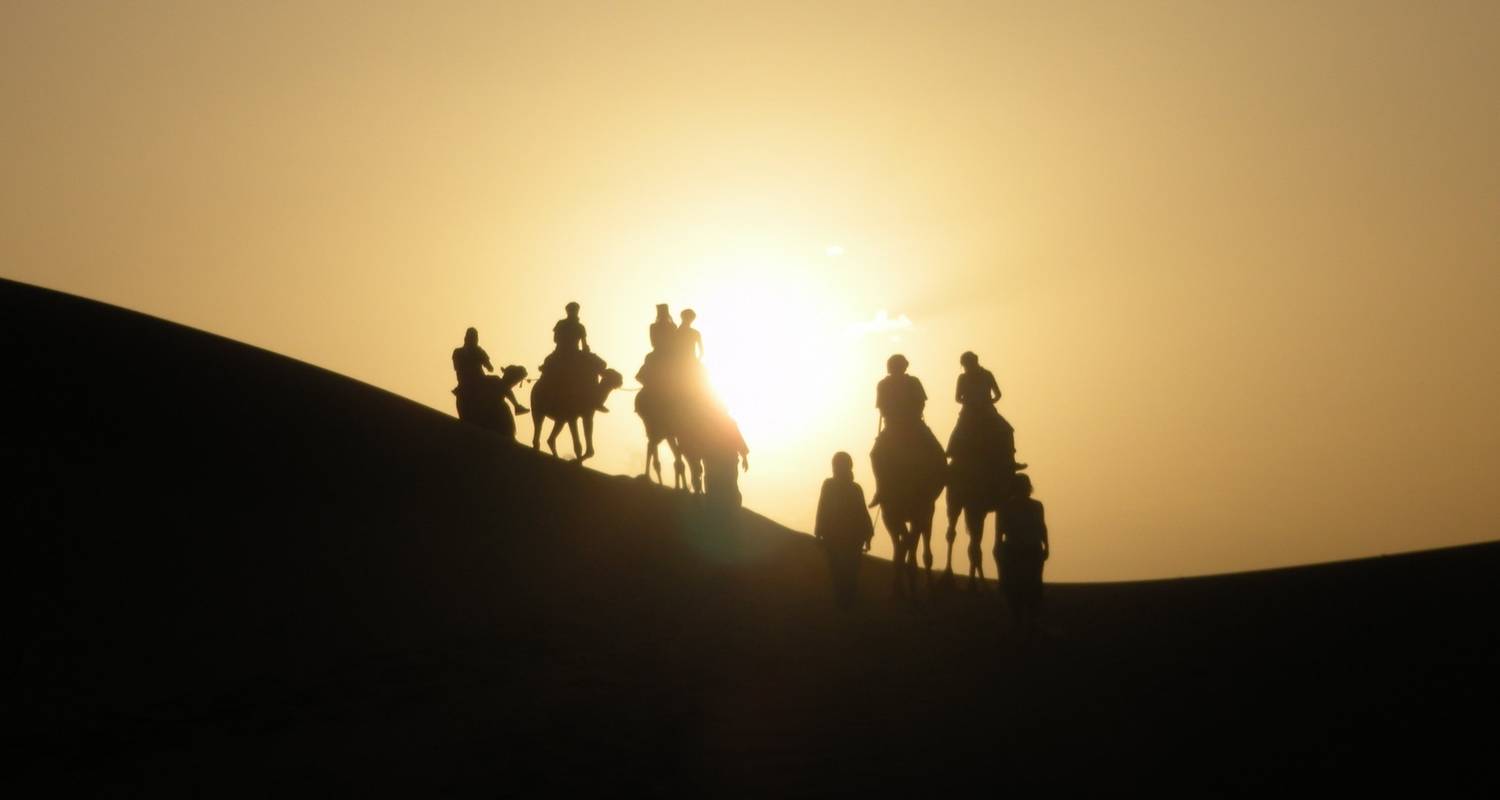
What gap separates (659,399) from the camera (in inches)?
913

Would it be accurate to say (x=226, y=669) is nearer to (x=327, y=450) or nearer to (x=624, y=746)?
(x=624, y=746)

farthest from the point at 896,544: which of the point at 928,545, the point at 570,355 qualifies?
the point at 570,355

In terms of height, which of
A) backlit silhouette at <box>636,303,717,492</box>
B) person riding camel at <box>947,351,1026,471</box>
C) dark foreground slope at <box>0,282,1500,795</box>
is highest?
backlit silhouette at <box>636,303,717,492</box>

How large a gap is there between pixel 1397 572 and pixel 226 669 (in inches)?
432

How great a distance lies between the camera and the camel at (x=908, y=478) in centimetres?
1884

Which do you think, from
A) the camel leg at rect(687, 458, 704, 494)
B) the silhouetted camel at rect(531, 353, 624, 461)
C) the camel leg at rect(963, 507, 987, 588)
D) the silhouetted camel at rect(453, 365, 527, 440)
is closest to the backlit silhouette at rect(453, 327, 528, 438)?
the silhouetted camel at rect(453, 365, 527, 440)

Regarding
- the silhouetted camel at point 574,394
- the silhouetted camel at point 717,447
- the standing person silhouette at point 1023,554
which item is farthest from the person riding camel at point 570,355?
the standing person silhouette at point 1023,554

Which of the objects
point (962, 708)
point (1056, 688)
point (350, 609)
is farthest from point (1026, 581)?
point (350, 609)

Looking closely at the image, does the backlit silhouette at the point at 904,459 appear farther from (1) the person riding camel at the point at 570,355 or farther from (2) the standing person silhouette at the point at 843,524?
A: (1) the person riding camel at the point at 570,355

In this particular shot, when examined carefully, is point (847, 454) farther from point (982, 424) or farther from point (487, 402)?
point (487, 402)

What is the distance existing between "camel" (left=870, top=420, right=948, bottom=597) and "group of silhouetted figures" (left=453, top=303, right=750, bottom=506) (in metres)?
4.02

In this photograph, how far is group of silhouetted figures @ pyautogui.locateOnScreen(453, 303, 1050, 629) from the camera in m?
17.2

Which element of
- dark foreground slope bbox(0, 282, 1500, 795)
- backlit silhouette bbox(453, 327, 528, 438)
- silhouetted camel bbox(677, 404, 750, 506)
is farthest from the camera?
backlit silhouette bbox(453, 327, 528, 438)

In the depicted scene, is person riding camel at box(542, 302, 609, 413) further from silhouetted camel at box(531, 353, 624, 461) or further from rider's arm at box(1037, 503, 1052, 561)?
rider's arm at box(1037, 503, 1052, 561)
